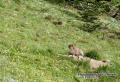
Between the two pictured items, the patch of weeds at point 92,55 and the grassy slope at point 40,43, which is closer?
the grassy slope at point 40,43

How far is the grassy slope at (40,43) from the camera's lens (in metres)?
15.2

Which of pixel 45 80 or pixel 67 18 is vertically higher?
pixel 45 80

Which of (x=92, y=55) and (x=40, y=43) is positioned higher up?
(x=40, y=43)

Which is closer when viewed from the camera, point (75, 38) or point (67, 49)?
point (67, 49)

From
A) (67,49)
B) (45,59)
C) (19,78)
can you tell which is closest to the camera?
(19,78)

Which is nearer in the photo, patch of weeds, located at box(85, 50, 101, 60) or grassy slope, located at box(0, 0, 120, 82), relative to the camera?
grassy slope, located at box(0, 0, 120, 82)

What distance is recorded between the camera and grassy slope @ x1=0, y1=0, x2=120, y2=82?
15239 mm

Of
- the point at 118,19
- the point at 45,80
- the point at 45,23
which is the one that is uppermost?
the point at 45,80

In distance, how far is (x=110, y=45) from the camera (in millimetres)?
26047

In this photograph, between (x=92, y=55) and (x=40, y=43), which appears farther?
(x=40, y=43)

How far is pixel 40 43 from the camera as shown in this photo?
2148 cm

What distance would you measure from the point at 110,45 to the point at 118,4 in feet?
29.9

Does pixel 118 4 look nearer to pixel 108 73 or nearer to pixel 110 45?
pixel 110 45

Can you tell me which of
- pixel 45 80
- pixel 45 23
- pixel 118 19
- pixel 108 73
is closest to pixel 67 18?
pixel 45 23
